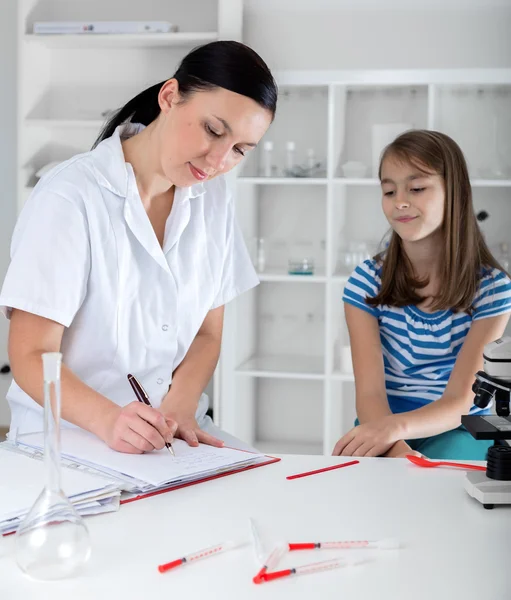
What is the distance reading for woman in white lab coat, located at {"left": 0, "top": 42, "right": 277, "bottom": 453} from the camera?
1.46 meters

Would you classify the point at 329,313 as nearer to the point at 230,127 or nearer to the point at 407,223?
the point at 407,223

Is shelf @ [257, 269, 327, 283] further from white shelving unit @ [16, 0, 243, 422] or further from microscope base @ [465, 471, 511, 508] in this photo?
microscope base @ [465, 471, 511, 508]

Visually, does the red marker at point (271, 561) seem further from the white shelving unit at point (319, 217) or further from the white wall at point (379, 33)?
the white wall at point (379, 33)

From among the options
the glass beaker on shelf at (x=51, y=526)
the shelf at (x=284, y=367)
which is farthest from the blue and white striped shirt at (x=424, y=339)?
the shelf at (x=284, y=367)

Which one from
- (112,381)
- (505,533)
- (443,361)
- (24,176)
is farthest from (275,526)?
(24,176)

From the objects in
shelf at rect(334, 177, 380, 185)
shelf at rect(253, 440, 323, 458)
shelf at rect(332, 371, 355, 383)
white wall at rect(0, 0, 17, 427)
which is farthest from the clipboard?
white wall at rect(0, 0, 17, 427)

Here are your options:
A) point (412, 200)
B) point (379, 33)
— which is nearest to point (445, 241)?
point (412, 200)

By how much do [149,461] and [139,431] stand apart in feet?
0.17

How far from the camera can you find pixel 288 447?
3871 mm

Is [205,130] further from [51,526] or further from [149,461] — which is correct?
[51,526]

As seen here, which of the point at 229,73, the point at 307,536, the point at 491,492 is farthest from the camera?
the point at 229,73

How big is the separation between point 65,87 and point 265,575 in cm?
351

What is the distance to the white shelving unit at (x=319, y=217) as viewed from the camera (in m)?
3.43

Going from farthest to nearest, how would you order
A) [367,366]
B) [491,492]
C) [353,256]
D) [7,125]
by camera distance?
[7,125] < [353,256] < [367,366] < [491,492]
